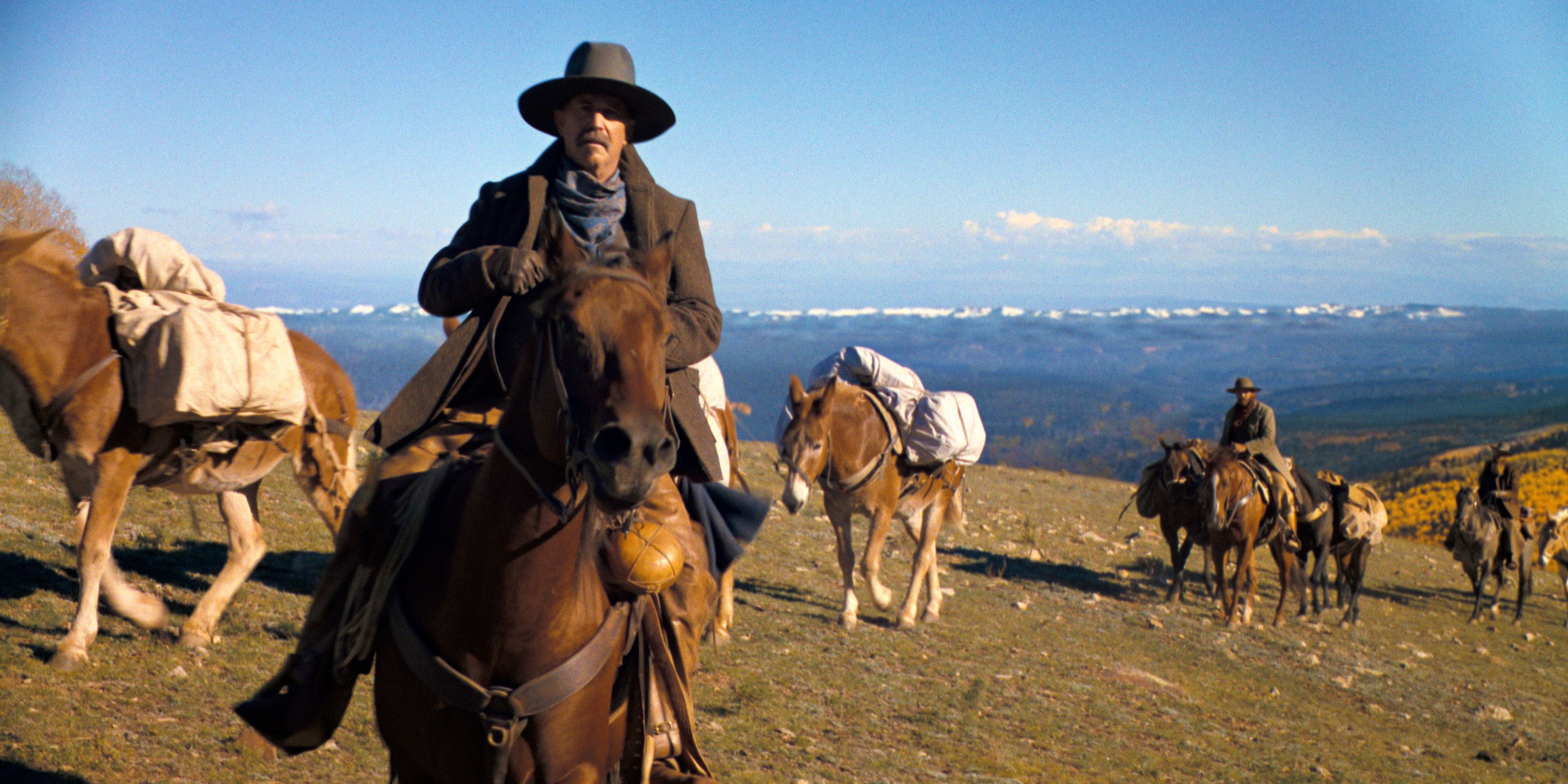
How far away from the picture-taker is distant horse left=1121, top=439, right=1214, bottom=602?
512 inches

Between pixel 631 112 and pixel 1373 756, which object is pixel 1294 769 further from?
pixel 631 112

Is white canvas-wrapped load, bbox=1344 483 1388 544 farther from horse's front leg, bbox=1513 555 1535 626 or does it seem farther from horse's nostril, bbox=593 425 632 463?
horse's nostril, bbox=593 425 632 463

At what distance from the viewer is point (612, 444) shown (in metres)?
1.86

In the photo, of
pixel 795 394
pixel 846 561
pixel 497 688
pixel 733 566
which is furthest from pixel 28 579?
pixel 846 561

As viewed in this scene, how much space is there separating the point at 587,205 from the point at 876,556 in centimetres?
722

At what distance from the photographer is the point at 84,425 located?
227 inches

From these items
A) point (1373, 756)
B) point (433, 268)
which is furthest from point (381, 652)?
point (1373, 756)

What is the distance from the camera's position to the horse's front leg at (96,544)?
5.47 metres

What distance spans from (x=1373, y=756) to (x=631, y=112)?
7964 millimetres

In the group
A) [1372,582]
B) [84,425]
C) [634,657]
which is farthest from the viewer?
[1372,582]

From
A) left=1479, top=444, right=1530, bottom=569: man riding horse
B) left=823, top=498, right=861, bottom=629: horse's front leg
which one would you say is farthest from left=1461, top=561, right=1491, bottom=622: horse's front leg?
left=823, top=498, right=861, bottom=629: horse's front leg

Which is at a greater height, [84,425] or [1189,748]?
[84,425]

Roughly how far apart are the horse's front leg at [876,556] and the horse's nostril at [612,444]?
26.6 ft

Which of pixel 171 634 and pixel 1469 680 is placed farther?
pixel 1469 680
